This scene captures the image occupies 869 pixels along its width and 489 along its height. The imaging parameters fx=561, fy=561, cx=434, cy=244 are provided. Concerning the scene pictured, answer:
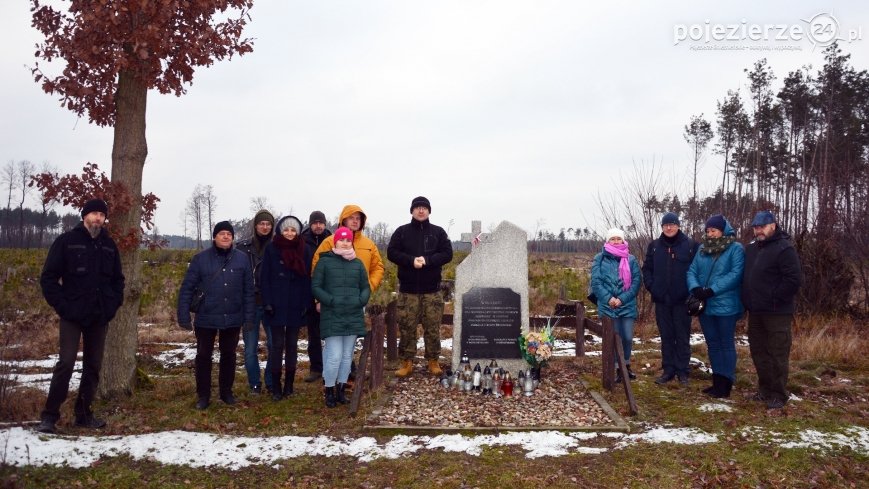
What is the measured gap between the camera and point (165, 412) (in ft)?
18.3

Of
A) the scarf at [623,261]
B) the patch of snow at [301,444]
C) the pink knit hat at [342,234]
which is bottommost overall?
the patch of snow at [301,444]

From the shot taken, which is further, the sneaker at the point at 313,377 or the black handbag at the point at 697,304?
the sneaker at the point at 313,377

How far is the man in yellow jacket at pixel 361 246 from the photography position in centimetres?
641

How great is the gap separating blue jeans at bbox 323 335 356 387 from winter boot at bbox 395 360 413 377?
1.33 m

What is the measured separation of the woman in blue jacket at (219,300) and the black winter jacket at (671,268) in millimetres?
4777

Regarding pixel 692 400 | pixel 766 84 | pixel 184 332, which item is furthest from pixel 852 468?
pixel 766 84

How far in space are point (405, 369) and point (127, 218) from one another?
372cm

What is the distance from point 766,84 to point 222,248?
68.8 ft

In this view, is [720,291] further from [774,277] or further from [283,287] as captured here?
[283,287]

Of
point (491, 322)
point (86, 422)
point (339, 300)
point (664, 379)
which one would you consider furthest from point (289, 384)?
point (664, 379)

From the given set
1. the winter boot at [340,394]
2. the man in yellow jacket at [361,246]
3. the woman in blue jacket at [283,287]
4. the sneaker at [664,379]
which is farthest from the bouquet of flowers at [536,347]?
the woman in blue jacket at [283,287]

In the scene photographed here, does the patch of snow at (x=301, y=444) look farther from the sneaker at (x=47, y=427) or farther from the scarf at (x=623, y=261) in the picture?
the scarf at (x=623, y=261)

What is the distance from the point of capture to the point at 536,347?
684 cm

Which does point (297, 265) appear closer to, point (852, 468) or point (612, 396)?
point (612, 396)
